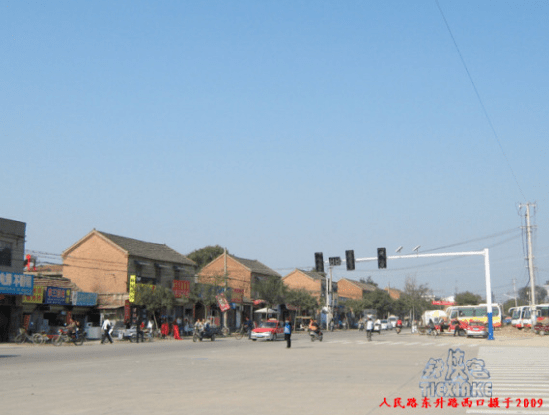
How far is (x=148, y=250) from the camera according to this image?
2440 inches

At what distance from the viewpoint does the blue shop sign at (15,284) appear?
1518 inches

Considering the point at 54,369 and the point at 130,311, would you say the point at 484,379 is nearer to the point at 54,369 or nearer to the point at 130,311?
the point at 54,369

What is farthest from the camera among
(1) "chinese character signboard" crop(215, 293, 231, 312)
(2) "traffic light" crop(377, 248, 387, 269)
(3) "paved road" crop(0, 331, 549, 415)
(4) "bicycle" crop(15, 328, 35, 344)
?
(1) "chinese character signboard" crop(215, 293, 231, 312)

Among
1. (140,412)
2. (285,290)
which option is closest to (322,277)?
(285,290)

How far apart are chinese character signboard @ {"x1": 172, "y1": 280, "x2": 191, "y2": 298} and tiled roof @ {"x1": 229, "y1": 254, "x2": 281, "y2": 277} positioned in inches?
801

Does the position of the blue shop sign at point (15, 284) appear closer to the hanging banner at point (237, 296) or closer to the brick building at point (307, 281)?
the hanging banner at point (237, 296)

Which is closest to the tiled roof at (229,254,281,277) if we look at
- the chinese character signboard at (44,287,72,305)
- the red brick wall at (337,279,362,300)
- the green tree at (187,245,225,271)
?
the green tree at (187,245,225,271)

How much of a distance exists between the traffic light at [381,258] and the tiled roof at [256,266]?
4422cm

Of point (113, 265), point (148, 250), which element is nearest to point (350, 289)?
point (148, 250)

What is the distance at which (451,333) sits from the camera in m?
59.0

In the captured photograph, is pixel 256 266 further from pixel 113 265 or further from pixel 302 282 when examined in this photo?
pixel 113 265

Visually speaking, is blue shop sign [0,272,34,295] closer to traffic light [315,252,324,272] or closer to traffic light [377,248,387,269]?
traffic light [315,252,324,272]

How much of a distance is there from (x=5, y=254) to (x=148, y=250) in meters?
21.9

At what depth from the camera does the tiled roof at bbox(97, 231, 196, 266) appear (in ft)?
191
